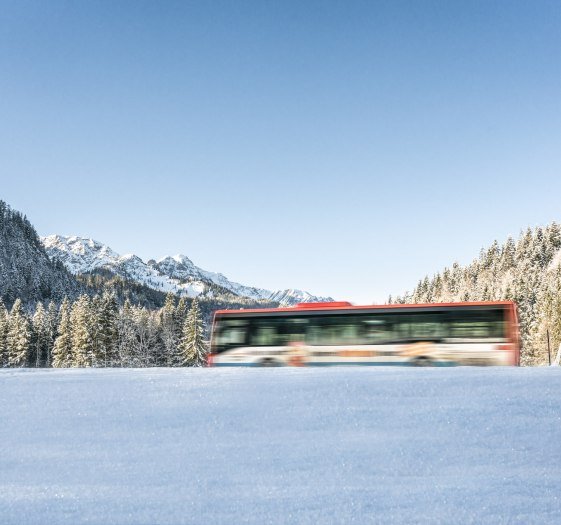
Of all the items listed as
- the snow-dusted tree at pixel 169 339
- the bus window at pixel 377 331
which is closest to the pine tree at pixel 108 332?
the snow-dusted tree at pixel 169 339

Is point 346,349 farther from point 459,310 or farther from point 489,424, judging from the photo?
point 489,424

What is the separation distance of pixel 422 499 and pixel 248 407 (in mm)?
2234

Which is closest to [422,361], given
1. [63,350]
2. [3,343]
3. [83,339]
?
[83,339]

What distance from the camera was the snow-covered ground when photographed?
4.03 metres

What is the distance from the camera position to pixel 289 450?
481cm

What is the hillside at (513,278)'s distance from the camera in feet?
272

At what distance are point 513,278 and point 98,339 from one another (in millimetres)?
80411

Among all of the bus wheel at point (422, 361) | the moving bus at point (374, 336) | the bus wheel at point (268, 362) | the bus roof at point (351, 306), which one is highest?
the bus roof at point (351, 306)

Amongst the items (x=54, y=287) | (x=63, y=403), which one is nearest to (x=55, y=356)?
(x=63, y=403)

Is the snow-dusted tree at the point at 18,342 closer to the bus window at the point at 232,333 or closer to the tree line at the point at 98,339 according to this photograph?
the tree line at the point at 98,339

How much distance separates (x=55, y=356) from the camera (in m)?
73.6

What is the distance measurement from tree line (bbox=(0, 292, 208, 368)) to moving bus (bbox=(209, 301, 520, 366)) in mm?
48561

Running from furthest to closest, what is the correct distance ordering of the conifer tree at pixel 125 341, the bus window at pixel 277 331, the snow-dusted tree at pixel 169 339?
1. the snow-dusted tree at pixel 169 339
2. the conifer tree at pixel 125 341
3. the bus window at pixel 277 331

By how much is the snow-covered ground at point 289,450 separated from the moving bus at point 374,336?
1313 centimetres
